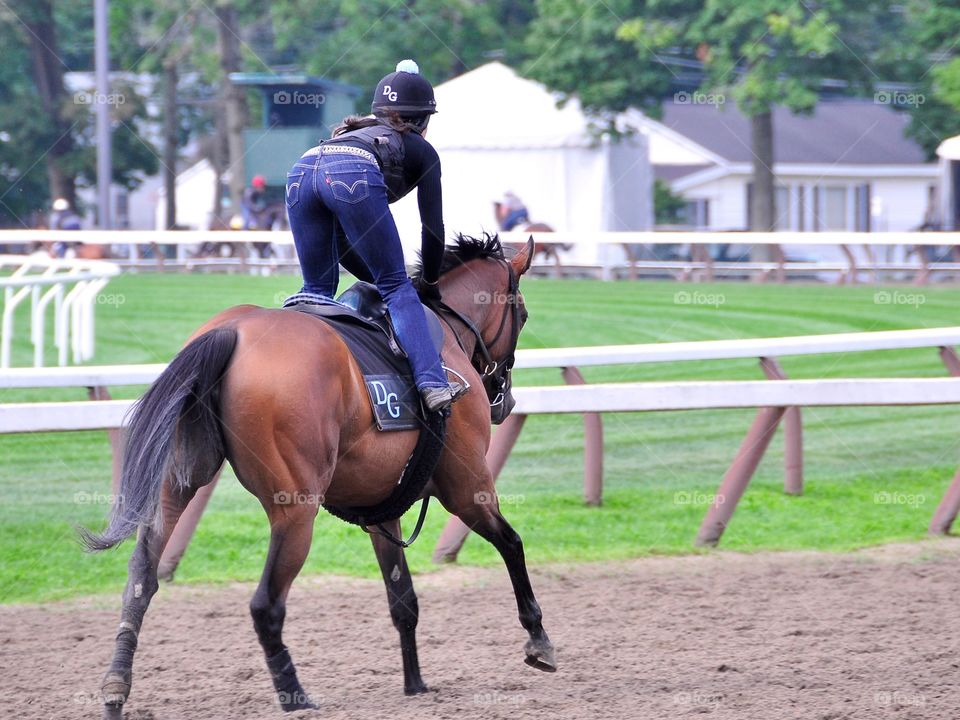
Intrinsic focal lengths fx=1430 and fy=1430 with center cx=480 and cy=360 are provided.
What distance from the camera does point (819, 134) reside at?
44.4m

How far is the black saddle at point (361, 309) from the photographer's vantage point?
4.84 meters

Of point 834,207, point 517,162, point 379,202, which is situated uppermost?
point 517,162

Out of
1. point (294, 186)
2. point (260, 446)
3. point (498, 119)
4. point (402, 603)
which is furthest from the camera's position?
point (498, 119)

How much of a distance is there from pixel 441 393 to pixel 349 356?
0.35m

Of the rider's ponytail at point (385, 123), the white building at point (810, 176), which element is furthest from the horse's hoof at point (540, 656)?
the white building at point (810, 176)

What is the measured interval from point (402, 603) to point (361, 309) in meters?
1.07

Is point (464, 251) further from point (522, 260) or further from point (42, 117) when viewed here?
point (42, 117)

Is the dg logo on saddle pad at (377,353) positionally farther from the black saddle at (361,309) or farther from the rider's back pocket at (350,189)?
the rider's back pocket at (350,189)

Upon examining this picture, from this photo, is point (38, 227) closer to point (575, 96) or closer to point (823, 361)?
point (575, 96)

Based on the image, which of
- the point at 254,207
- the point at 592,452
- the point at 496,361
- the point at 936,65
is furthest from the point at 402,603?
the point at 254,207

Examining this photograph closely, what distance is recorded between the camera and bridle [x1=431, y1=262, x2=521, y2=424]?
17.9ft

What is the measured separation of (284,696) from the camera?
4.59 meters

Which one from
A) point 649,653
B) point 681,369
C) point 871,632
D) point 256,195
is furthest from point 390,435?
point 256,195

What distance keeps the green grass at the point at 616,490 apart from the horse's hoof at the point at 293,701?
7.21 ft
